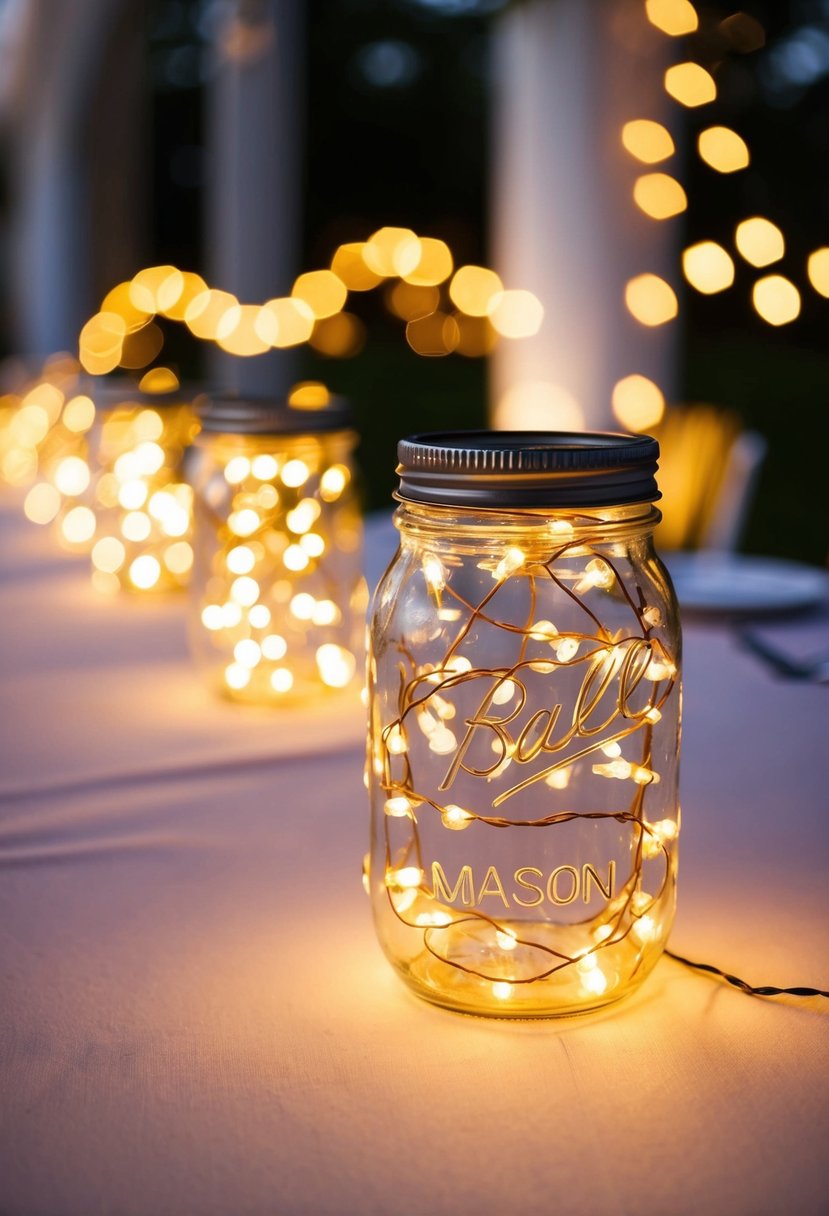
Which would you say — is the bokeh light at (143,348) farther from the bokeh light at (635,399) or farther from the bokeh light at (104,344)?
the bokeh light at (635,399)

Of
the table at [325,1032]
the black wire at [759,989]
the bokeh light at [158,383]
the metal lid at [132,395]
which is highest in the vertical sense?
the bokeh light at [158,383]

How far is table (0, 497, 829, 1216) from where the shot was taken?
45 centimetres

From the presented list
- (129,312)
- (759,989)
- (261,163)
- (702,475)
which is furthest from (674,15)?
(261,163)

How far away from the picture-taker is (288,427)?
1.05m

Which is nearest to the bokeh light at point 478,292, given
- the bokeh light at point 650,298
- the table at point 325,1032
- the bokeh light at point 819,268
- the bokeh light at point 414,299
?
the bokeh light at point 650,298

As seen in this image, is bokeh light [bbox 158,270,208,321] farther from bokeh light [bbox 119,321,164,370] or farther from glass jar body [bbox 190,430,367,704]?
bokeh light [bbox 119,321,164,370]

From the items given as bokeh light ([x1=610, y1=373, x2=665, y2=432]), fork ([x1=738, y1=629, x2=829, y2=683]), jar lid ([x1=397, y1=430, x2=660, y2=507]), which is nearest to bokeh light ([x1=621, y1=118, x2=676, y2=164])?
bokeh light ([x1=610, y1=373, x2=665, y2=432])

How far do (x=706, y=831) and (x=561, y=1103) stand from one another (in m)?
0.32

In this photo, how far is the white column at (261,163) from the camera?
393 centimetres

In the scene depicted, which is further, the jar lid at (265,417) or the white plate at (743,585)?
the white plate at (743,585)

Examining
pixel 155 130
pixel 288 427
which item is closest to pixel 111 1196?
pixel 288 427

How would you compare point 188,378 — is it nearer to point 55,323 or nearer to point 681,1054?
point 55,323

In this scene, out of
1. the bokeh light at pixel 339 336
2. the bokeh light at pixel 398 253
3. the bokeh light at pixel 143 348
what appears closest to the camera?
the bokeh light at pixel 398 253

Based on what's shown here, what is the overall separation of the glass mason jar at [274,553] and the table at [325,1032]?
18 centimetres
